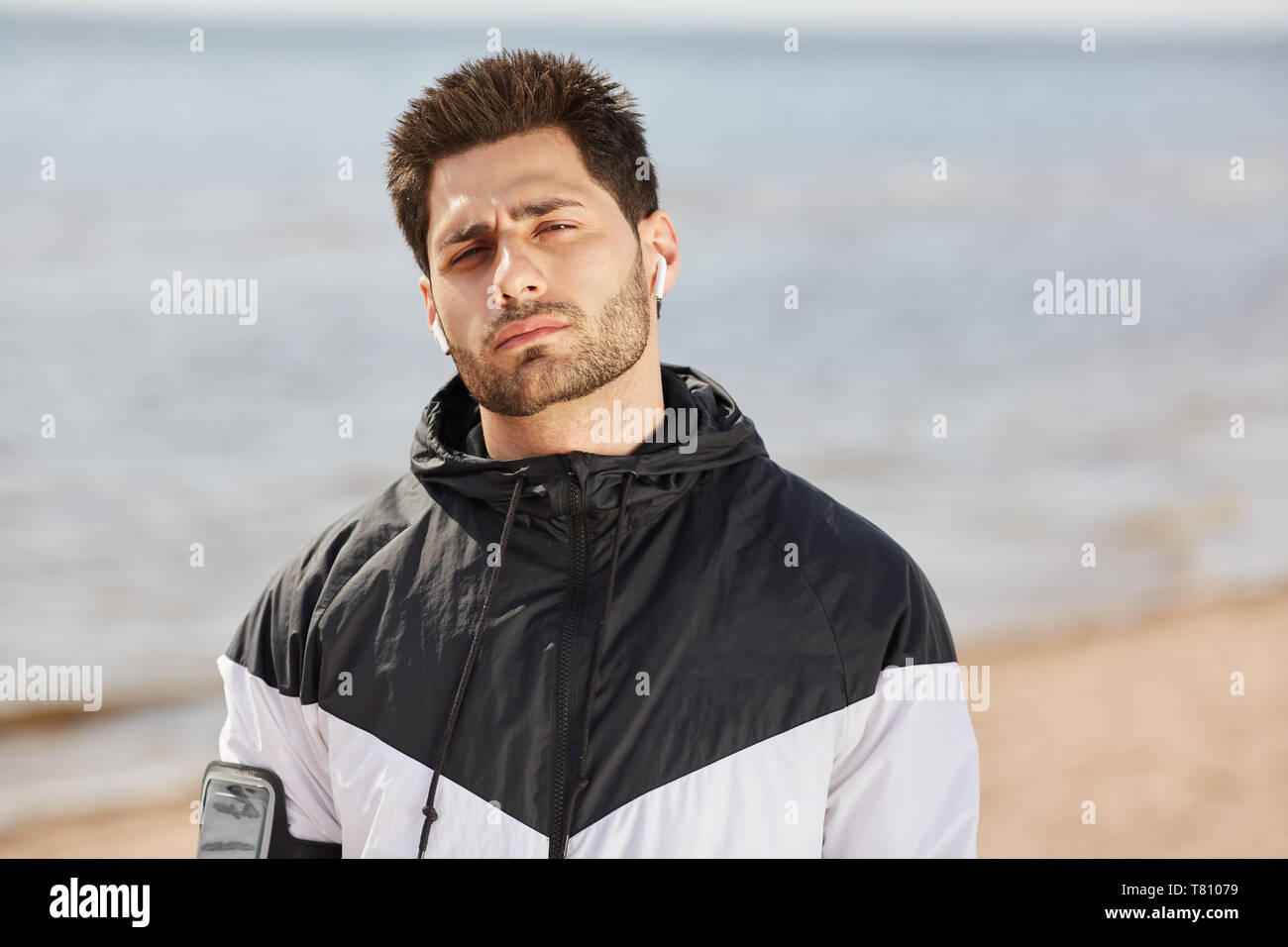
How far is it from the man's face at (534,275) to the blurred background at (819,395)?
155 inches

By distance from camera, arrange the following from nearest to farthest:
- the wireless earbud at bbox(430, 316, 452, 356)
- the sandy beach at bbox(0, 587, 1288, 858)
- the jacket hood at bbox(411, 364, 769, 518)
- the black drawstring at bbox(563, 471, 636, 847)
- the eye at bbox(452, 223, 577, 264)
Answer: the black drawstring at bbox(563, 471, 636, 847), the jacket hood at bbox(411, 364, 769, 518), the eye at bbox(452, 223, 577, 264), the wireless earbud at bbox(430, 316, 452, 356), the sandy beach at bbox(0, 587, 1288, 858)

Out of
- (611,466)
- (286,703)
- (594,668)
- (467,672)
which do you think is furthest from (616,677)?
(286,703)

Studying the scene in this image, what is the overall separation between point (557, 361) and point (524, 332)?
0.07 m

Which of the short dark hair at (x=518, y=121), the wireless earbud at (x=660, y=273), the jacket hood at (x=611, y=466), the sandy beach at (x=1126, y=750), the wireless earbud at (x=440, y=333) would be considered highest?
the short dark hair at (x=518, y=121)

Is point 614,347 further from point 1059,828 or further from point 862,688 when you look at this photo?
point 1059,828

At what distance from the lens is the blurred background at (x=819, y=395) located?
Answer: 6.22 metres

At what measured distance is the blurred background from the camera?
245 inches

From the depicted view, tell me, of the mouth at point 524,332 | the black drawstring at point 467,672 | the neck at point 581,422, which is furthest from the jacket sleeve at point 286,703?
the mouth at point 524,332

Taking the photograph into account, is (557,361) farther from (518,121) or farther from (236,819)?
(236,819)

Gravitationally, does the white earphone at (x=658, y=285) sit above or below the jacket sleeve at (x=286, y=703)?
above

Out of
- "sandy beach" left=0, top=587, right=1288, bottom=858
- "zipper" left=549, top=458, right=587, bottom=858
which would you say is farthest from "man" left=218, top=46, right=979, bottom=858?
"sandy beach" left=0, top=587, right=1288, bottom=858

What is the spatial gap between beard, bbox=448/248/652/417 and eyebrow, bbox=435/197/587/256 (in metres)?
0.15

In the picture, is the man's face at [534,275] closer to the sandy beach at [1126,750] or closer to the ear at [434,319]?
the ear at [434,319]

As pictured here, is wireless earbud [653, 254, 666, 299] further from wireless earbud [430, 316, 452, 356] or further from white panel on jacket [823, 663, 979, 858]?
white panel on jacket [823, 663, 979, 858]
